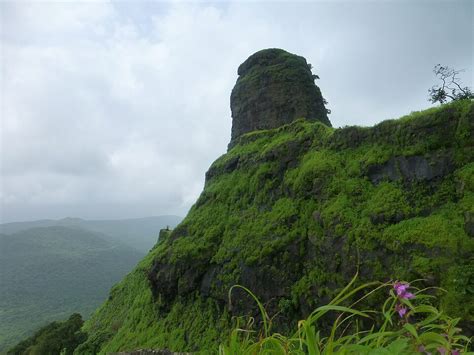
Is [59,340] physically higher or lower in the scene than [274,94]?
lower

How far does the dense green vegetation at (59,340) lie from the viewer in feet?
77.2

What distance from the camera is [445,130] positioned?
491 inches

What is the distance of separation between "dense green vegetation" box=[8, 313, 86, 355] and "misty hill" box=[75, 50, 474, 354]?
7.62ft

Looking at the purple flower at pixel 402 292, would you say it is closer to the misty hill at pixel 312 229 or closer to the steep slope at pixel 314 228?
the misty hill at pixel 312 229

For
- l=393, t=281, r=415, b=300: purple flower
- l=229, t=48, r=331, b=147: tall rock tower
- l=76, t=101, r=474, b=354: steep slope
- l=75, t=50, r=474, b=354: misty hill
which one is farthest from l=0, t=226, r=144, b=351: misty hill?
l=393, t=281, r=415, b=300: purple flower

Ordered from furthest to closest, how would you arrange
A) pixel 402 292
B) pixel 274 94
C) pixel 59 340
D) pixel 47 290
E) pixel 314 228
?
pixel 47 290 < pixel 274 94 < pixel 59 340 < pixel 314 228 < pixel 402 292

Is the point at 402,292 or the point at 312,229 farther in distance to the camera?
the point at 312,229

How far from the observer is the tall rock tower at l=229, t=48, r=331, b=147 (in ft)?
96.6

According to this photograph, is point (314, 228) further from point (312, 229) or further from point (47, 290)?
point (47, 290)

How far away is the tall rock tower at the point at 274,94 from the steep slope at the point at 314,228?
6.37m

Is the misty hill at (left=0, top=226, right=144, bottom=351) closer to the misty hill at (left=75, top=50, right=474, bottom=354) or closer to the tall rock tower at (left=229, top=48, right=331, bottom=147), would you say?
the misty hill at (left=75, top=50, right=474, bottom=354)

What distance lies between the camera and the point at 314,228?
47.8ft

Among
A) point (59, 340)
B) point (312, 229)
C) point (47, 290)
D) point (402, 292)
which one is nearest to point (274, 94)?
point (312, 229)

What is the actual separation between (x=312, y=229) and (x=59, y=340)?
22.6 metres
